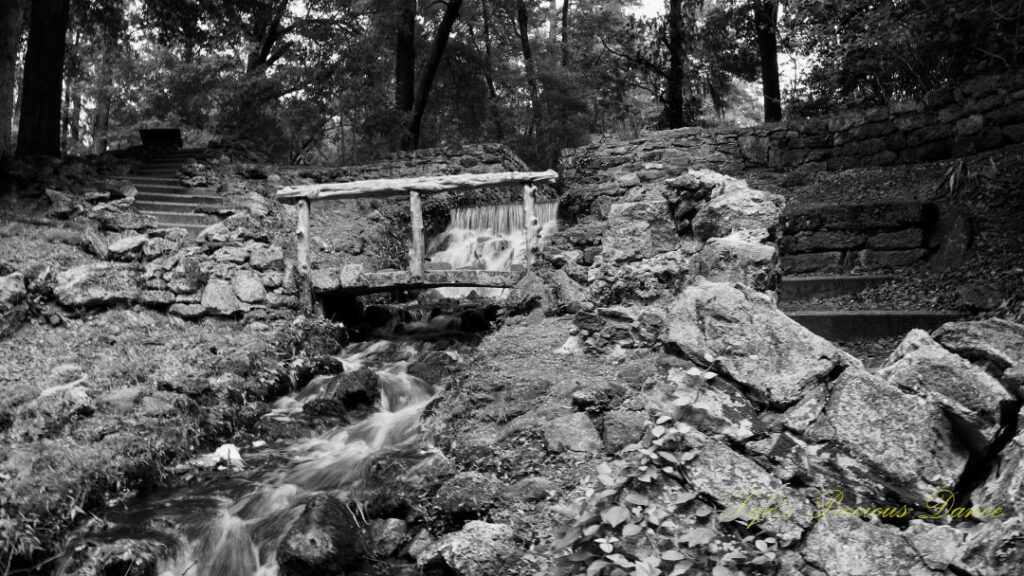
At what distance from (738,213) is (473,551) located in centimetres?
340

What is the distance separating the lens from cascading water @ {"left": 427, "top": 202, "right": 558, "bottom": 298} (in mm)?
11589

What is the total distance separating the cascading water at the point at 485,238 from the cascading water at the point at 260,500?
4944 millimetres

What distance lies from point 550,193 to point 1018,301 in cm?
953

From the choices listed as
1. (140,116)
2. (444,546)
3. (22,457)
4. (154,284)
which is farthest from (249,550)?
(140,116)

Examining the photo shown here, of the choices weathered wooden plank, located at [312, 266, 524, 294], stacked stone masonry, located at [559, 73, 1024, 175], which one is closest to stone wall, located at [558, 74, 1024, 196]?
stacked stone masonry, located at [559, 73, 1024, 175]

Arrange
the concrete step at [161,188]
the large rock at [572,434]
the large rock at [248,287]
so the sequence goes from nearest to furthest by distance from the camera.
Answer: the large rock at [572,434]
the large rock at [248,287]
the concrete step at [161,188]

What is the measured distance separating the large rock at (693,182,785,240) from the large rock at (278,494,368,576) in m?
3.58

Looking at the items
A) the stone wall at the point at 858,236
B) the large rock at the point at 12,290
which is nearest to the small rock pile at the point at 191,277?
the large rock at the point at 12,290

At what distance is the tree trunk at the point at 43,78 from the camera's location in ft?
38.9

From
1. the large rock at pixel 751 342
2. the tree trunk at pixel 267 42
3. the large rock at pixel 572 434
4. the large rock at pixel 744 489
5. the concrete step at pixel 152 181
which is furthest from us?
the tree trunk at pixel 267 42

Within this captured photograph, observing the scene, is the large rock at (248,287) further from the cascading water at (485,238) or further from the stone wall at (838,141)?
the stone wall at (838,141)

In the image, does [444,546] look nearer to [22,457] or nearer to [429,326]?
[22,457]

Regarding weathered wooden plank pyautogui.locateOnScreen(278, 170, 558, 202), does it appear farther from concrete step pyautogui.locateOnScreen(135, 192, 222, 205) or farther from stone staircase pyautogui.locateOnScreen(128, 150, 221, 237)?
concrete step pyautogui.locateOnScreen(135, 192, 222, 205)

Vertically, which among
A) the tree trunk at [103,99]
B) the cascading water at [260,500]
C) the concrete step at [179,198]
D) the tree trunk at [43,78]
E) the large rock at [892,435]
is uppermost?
the tree trunk at [103,99]
